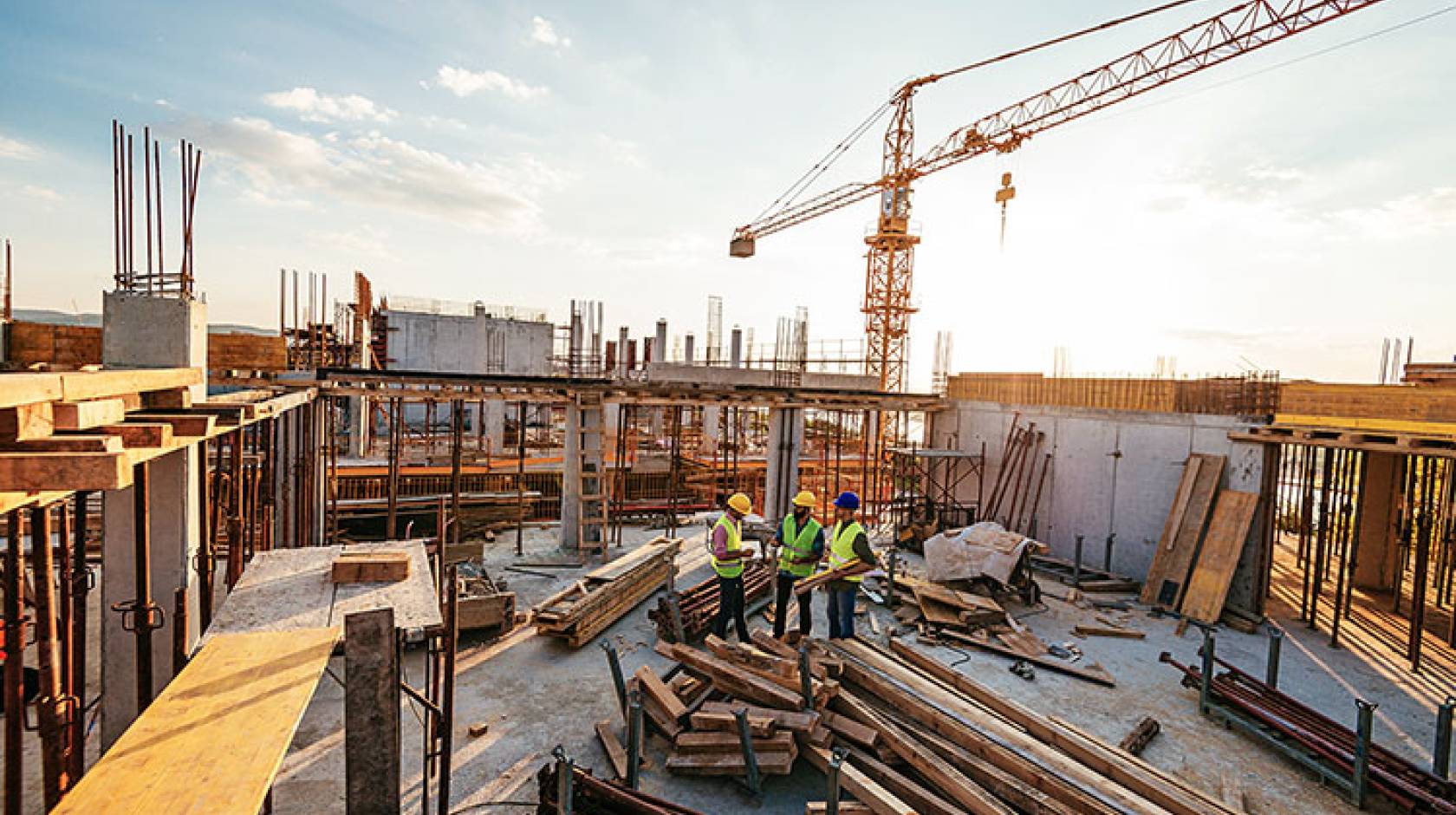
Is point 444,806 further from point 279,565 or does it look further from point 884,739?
point 884,739

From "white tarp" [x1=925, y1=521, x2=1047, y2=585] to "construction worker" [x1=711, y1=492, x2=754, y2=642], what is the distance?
456 centimetres

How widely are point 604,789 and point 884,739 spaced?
8.12 ft

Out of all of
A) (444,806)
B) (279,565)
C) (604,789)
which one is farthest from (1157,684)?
(279,565)

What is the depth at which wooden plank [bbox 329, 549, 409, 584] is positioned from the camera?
4754 mm

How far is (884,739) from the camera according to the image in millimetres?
5875

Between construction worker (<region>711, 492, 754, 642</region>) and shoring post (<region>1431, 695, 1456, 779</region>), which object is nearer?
shoring post (<region>1431, 695, 1456, 779</region>)

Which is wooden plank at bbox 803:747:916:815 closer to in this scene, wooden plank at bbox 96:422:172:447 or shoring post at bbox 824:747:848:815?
shoring post at bbox 824:747:848:815

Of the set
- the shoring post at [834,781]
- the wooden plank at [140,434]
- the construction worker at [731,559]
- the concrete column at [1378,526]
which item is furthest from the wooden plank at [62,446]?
the concrete column at [1378,526]

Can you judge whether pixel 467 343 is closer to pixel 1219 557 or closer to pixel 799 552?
pixel 799 552

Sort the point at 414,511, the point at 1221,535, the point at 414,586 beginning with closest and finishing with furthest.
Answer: the point at 414,586, the point at 1221,535, the point at 414,511

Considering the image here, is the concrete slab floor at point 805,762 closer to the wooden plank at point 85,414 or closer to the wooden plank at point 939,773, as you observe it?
the wooden plank at point 939,773

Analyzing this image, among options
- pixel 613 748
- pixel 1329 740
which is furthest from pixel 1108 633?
pixel 613 748

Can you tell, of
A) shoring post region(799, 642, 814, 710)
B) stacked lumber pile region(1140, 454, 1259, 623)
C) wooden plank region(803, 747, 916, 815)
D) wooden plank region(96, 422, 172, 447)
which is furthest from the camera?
stacked lumber pile region(1140, 454, 1259, 623)

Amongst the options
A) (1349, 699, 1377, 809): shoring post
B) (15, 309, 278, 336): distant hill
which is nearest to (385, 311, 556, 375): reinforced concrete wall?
(15, 309, 278, 336): distant hill
